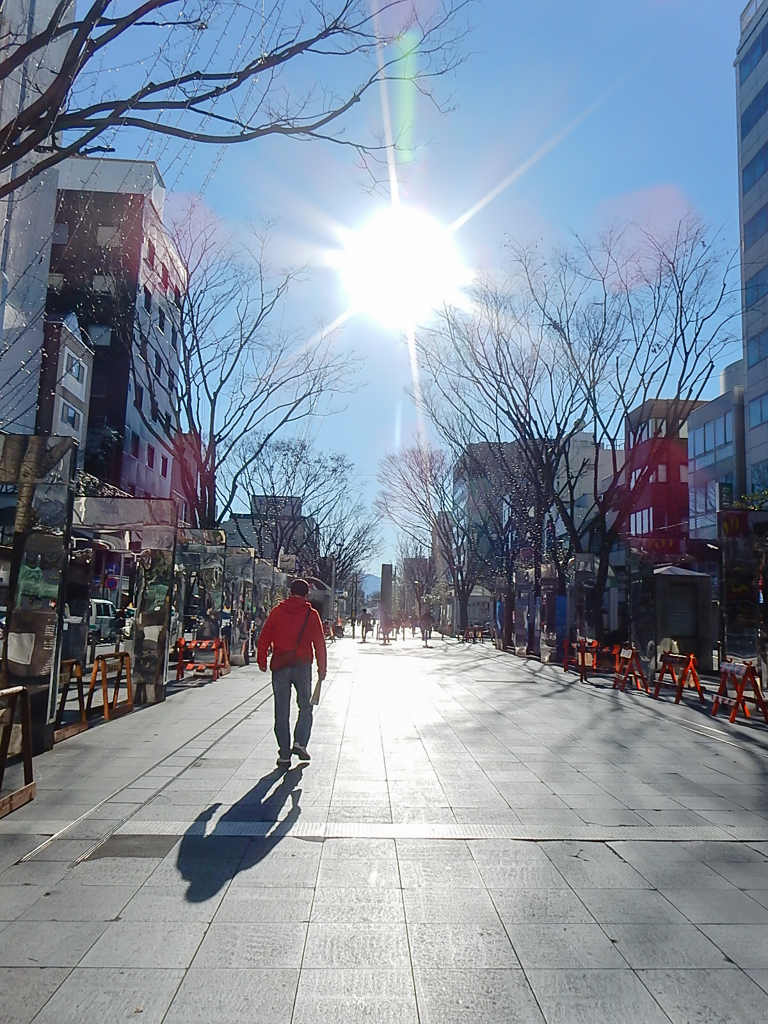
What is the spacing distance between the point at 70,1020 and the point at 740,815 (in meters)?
4.94

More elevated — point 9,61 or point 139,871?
point 9,61

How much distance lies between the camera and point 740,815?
625 cm

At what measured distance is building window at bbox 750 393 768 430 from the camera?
34.1 m

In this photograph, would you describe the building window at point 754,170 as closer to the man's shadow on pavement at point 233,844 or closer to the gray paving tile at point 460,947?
the man's shadow on pavement at point 233,844

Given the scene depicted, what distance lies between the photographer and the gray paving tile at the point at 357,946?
3535 mm

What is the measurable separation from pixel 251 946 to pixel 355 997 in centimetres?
65

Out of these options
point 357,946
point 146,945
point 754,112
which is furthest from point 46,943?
point 754,112

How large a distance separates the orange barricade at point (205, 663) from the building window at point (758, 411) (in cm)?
2472

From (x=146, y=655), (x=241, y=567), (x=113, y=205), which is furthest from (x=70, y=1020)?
(x=113, y=205)

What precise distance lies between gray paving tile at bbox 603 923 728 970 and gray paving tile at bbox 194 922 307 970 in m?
1.42

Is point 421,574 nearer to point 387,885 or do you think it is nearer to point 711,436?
point 711,436

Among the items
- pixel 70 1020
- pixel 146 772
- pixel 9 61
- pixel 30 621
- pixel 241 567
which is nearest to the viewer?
pixel 70 1020

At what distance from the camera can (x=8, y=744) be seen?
5.95 metres

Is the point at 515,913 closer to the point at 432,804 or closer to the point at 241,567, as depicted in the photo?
the point at 432,804
